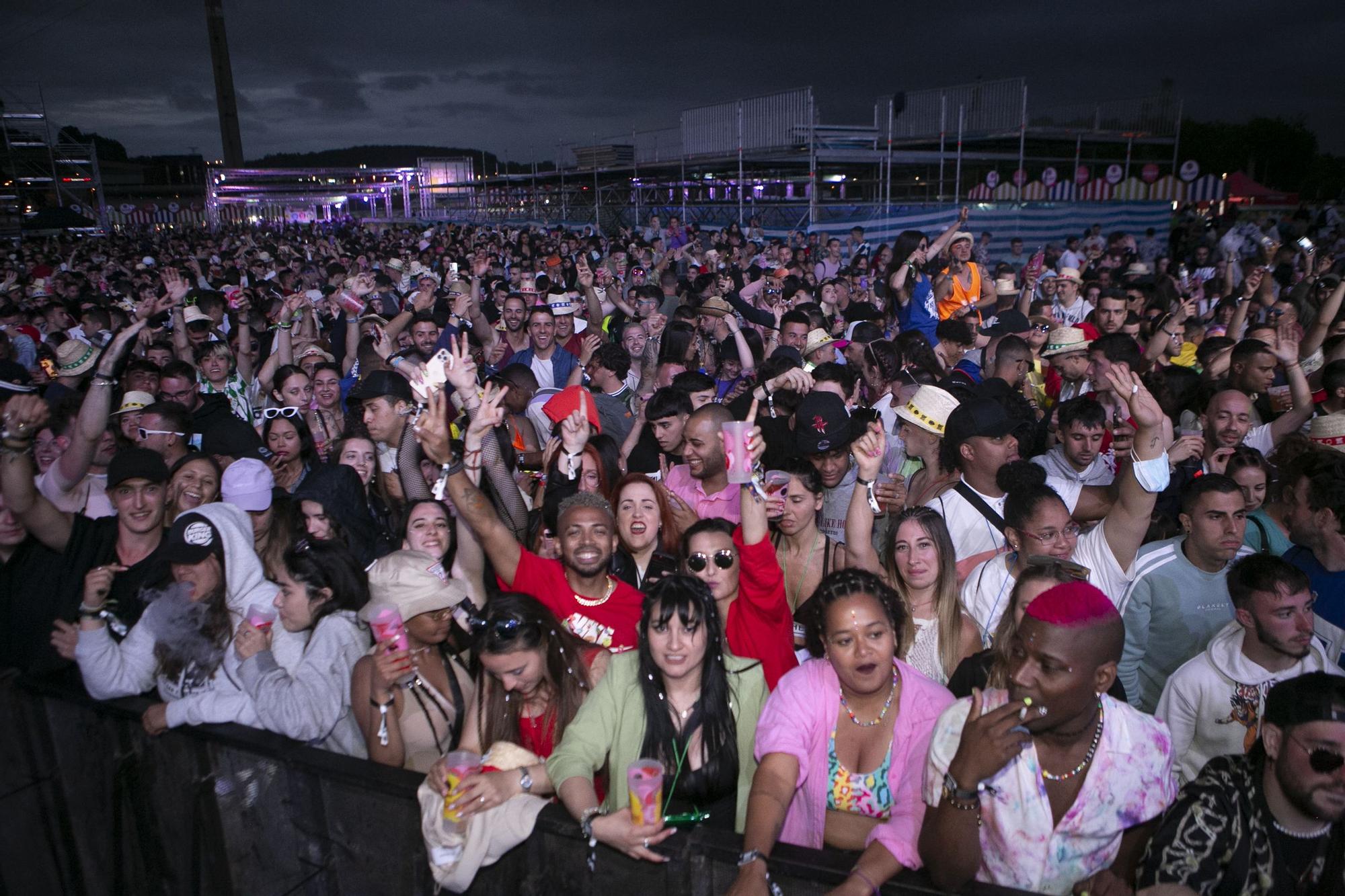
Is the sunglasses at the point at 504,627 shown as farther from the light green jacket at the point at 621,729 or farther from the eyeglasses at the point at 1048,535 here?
the eyeglasses at the point at 1048,535

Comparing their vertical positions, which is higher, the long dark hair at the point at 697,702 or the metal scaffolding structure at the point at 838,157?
the metal scaffolding structure at the point at 838,157

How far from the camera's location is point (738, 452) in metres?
3.09

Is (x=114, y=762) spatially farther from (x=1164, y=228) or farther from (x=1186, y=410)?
(x=1164, y=228)

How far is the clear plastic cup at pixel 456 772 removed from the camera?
2312 mm

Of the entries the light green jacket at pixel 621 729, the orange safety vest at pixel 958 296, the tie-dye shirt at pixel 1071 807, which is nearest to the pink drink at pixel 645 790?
the light green jacket at pixel 621 729

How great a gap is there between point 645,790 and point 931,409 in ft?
8.97

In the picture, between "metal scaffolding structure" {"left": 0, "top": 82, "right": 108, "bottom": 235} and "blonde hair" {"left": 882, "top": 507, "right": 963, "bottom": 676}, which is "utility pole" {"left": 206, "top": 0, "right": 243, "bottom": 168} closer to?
"metal scaffolding structure" {"left": 0, "top": 82, "right": 108, "bottom": 235}

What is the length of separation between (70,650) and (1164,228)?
20001mm

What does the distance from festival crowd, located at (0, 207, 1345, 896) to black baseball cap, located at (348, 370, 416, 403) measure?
2 centimetres

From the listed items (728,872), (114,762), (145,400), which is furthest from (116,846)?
(145,400)

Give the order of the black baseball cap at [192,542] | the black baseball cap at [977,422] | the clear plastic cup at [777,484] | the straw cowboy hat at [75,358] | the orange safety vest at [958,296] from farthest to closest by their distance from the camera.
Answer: the orange safety vest at [958,296] < the straw cowboy hat at [75,358] < the black baseball cap at [977,422] < the clear plastic cup at [777,484] < the black baseball cap at [192,542]

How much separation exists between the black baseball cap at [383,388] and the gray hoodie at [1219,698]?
4006 millimetres

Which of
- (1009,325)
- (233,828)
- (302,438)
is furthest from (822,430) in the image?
(1009,325)

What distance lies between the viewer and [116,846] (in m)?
3.10
